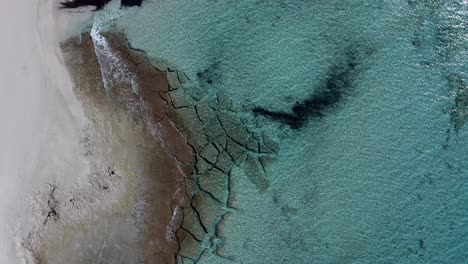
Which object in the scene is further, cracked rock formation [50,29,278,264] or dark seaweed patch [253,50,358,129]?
dark seaweed patch [253,50,358,129]

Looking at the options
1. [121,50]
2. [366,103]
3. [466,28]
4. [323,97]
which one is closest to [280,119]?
[323,97]

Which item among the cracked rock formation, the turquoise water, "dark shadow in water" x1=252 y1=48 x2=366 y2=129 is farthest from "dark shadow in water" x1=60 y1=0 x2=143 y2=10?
"dark shadow in water" x1=252 y1=48 x2=366 y2=129

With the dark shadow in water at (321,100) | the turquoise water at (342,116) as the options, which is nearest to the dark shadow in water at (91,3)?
the turquoise water at (342,116)

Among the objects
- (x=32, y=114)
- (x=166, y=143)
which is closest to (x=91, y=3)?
(x=32, y=114)

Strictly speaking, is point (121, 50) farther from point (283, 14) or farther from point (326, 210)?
point (326, 210)

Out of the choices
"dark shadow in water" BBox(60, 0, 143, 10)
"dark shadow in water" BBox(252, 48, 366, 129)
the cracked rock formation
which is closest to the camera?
the cracked rock formation

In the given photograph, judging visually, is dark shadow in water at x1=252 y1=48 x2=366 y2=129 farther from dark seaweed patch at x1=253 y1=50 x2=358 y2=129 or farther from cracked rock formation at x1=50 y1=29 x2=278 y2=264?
cracked rock formation at x1=50 y1=29 x2=278 y2=264

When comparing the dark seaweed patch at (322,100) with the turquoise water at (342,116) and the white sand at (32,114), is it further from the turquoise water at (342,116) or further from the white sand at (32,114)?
the white sand at (32,114)
